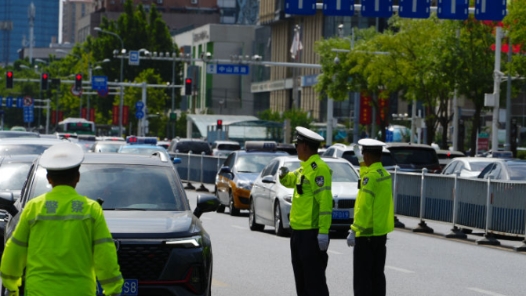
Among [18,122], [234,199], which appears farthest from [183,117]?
A: [234,199]

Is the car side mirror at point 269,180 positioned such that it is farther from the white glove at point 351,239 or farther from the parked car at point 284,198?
the white glove at point 351,239

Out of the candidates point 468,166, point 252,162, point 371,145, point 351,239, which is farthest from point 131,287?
point 252,162

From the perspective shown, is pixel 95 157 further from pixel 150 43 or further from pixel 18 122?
pixel 18 122

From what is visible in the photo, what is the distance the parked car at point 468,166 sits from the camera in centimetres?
2820

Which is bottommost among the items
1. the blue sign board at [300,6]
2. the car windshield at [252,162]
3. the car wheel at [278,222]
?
the car wheel at [278,222]

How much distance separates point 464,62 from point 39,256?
46997 millimetres

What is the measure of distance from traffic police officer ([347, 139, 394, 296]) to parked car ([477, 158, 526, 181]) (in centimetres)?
1392

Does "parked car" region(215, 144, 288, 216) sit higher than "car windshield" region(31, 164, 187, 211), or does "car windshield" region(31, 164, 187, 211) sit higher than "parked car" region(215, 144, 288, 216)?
"car windshield" region(31, 164, 187, 211)

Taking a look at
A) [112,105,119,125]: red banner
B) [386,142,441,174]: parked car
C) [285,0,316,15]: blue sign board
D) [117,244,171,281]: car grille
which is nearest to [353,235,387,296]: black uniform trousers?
[117,244,171,281]: car grille

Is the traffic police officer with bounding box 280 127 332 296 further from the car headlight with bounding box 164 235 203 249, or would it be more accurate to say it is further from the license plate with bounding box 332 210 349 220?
the license plate with bounding box 332 210 349 220

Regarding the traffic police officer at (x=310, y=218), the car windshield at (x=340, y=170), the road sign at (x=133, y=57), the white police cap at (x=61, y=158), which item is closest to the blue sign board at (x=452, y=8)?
the car windshield at (x=340, y=170)

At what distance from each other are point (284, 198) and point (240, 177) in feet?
22.7

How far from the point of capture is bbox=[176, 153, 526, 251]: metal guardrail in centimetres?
2262

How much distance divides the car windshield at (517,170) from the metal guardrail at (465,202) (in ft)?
3.51
